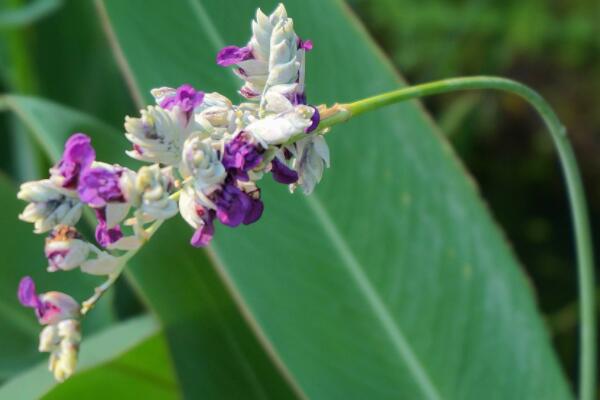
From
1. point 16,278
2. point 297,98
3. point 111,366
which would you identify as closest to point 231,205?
point 297,98

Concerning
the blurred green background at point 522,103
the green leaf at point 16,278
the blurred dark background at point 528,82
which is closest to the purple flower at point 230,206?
the green leaf at point 16,278

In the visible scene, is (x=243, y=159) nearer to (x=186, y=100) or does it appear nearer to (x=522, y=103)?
(x=186, y=100)

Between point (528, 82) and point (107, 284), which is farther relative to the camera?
point (528, 82)

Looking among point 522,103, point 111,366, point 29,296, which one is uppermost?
point 29,296

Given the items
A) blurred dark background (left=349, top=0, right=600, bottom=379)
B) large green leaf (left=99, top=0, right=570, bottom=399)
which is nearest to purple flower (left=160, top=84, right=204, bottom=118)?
large green leaf (left=99, top=0, right=570, bottom=399)

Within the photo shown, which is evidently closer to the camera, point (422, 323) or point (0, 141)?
point (422, 323)

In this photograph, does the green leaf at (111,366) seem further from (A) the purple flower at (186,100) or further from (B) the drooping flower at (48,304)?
(A) the purple flower at (186,100)

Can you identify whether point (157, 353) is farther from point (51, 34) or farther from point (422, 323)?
point (51, 34)

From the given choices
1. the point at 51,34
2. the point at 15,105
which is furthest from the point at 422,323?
the point at 51,34
